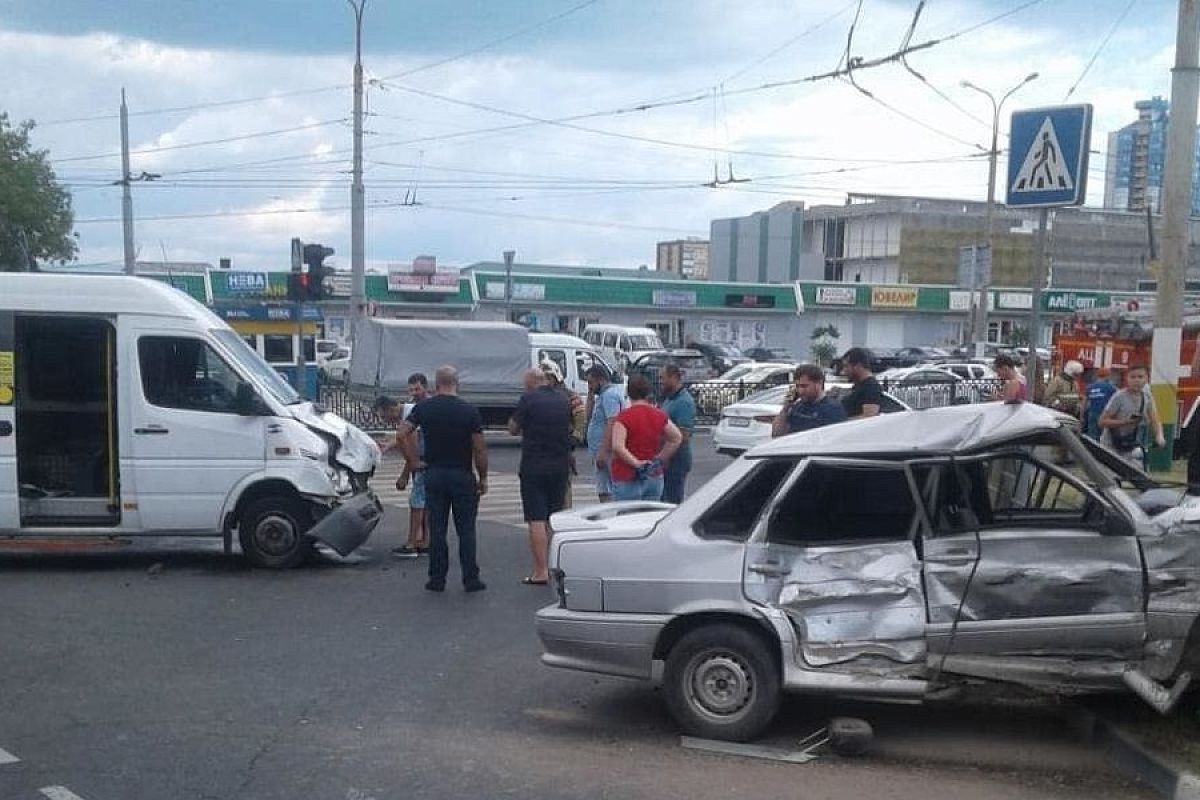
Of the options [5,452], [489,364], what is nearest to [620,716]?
[5,452]

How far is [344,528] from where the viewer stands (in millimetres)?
10922

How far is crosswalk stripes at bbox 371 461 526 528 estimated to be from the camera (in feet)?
49.2

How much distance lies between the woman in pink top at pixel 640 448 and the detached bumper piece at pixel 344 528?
8.10 ft

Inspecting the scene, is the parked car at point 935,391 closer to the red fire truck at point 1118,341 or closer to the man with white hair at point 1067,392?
the red fire truck at point 1118,341

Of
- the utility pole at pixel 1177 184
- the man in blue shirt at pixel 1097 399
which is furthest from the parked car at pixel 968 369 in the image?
the utility pole at pixel 1177 184

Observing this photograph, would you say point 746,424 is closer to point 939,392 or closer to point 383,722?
point 939,392

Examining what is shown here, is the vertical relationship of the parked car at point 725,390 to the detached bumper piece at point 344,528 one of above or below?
below

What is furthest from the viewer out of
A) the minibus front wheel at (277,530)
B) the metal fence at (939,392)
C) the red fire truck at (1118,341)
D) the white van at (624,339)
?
the white van at (624,339)

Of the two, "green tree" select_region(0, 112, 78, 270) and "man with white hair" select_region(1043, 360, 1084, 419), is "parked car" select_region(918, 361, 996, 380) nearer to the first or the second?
"man with white hair" select_region(1043, 360, 1084, 419)

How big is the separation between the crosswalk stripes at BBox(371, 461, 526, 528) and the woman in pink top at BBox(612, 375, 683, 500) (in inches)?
159

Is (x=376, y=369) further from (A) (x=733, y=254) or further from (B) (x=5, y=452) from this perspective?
(A) (x=733, y=254)

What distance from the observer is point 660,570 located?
21.5 ft

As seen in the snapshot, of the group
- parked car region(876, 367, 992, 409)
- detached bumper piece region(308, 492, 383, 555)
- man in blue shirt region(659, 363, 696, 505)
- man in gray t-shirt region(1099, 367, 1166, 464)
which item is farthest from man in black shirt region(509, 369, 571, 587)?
parked car region(876, 367, 992, 409)

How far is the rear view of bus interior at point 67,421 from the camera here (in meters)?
11.0
